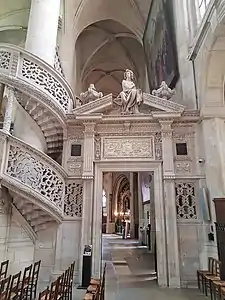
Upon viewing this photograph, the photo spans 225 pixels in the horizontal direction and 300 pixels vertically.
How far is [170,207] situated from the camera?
6.27 m

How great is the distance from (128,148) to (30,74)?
2.98 m

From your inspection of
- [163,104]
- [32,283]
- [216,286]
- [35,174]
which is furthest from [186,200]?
[32,283]

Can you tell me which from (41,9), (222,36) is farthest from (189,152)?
(41,9)

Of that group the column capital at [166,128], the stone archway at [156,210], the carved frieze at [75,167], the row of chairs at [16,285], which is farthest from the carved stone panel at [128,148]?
the row of chairs at [16,285]

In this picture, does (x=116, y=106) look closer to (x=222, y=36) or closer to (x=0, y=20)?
(x=222, y=36)

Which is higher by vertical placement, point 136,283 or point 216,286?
point 216,286

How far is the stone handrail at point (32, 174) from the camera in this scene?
5.38 m

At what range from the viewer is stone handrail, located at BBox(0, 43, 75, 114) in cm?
611

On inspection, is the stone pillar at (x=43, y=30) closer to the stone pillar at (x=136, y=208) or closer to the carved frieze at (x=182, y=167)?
the carved frieze at (x=182, y=167)

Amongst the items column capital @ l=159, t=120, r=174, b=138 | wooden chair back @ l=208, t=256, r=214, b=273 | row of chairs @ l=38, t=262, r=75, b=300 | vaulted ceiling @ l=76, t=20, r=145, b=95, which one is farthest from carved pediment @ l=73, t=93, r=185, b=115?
vaulted ceiling @ l=76, t=20, r=145, b=95

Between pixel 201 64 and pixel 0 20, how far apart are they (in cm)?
864

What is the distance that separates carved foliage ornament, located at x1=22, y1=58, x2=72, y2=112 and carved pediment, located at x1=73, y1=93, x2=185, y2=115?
18.3 inches

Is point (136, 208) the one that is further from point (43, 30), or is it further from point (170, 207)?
point (43, 30)

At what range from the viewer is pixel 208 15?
5.64 meters
